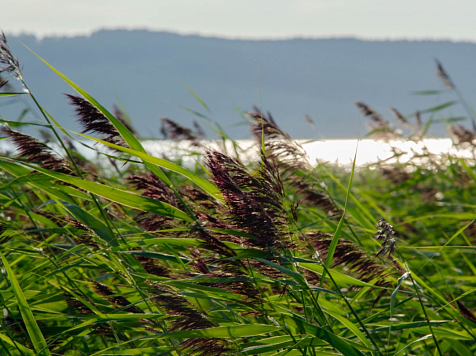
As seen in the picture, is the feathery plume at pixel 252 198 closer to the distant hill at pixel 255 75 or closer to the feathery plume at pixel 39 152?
the feathery plume at pixel 39 152

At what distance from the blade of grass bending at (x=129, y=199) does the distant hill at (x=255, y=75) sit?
6020 cm

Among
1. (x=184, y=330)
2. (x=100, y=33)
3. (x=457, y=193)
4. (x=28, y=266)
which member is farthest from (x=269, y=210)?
(x=100, y=33)

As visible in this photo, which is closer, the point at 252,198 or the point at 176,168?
the point at 252,198

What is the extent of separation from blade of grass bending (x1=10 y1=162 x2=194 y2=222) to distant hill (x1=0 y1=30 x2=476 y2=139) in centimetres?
6020

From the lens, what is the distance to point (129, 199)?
1.01 m

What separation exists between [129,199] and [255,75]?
289ft

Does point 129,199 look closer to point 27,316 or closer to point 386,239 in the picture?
point 27,316

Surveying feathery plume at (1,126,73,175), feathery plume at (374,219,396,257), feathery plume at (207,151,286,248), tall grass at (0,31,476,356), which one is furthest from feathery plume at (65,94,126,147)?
feathery plume at (374,219,396,257)

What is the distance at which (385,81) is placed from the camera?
90.9 meters

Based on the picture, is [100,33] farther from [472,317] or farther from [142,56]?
[472,317]

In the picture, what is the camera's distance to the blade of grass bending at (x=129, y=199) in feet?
3.19

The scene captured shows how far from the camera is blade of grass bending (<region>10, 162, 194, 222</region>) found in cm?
97

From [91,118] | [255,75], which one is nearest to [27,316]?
[91,118]

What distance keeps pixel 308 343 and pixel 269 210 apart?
13.6 inches
